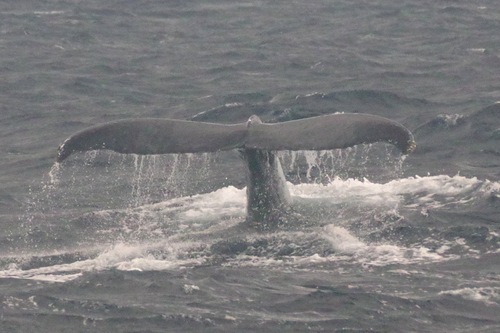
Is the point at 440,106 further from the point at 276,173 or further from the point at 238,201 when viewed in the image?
the point at 276,173

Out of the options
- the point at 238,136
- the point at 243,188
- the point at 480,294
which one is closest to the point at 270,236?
the point at 238,136

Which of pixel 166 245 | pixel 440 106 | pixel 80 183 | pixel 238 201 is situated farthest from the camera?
pixel 440 106

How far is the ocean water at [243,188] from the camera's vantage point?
11273mm

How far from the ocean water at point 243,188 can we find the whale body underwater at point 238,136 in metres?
0.83

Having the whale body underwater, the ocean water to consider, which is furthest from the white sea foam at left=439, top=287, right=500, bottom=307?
the whale body underwater

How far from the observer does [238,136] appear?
13047 mm

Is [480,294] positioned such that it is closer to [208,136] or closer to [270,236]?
[270,236]

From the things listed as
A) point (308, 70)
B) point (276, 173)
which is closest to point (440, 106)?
point (308, 70)

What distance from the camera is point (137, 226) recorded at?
14.7 m

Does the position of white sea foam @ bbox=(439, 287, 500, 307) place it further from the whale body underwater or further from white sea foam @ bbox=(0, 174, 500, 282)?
the whale body underwater

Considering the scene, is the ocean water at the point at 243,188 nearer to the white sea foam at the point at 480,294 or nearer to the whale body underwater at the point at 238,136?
the white sea foam at the point at 480,294

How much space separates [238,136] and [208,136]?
12.3 inches

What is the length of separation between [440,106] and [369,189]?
6482 mm

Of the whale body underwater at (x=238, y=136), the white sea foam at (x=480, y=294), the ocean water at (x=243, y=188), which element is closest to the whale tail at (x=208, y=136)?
the whale body underwater at (x=238, y=136)
